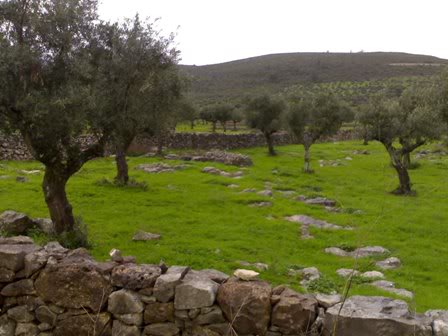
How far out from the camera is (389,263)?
1558 cm

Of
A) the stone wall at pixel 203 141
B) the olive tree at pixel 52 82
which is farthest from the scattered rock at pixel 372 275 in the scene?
the stone wall at pixel 203 141

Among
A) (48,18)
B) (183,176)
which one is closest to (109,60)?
(48,18)

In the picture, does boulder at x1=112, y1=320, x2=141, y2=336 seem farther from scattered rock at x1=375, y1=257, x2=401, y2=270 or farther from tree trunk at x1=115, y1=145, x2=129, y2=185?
tree trunk at x1=115, y1=145, x2=129, y2=185

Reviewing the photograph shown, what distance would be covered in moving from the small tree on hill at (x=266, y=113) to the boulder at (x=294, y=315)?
3932 cm

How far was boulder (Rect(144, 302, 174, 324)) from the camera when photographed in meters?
8.22

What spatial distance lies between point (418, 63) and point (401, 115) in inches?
4859

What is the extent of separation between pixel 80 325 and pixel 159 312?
1424 millimetres

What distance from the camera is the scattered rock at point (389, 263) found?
601 inches

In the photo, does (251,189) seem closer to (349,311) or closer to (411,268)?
(411,268)

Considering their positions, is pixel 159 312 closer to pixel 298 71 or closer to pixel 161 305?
pixel 161 305

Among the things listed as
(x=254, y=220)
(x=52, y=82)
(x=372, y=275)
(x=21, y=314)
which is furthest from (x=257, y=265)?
(x=52, y=82)

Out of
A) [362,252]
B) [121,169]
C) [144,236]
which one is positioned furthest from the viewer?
[121,169]

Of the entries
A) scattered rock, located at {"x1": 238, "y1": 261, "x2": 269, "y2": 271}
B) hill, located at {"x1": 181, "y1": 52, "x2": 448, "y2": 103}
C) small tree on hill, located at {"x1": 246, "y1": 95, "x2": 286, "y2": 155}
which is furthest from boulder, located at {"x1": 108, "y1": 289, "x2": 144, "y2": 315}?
hill, located at {"x1": 181, "y1": 52, "x2": 448, "y2": 103}

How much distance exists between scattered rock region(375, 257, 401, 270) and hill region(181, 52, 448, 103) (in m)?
85.9
